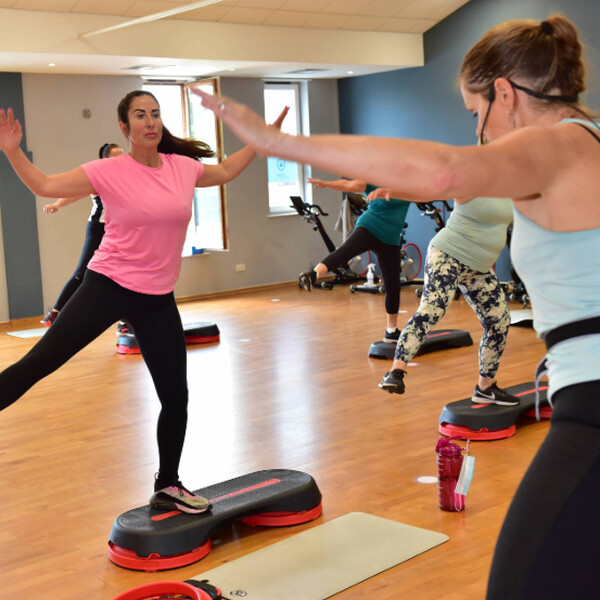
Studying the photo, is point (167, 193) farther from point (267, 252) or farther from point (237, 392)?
point (267, 252)

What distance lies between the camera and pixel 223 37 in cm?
828

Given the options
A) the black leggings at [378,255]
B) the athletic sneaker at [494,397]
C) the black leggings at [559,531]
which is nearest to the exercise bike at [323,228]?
the black leggings at [378,255]

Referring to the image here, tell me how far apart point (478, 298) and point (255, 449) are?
4.42ft

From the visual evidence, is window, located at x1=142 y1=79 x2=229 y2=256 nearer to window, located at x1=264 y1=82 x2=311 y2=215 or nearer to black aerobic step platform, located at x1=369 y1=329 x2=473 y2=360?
window, located at x1=264 y1=82 x2=311 y2=215

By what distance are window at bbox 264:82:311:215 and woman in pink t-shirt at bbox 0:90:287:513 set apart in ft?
25.7

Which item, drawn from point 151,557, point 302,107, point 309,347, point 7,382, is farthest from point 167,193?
point 302,107

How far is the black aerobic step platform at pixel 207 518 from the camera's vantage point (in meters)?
2.84

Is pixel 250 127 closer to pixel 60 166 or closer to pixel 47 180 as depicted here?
pixel 47 180

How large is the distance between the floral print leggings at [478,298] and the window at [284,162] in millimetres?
6571

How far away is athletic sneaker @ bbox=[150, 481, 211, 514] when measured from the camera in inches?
117

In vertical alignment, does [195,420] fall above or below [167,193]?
below

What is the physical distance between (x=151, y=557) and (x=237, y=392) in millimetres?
2499

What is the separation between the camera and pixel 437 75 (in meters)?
9.70

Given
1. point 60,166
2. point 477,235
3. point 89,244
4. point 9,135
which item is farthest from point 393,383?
point 60,166
